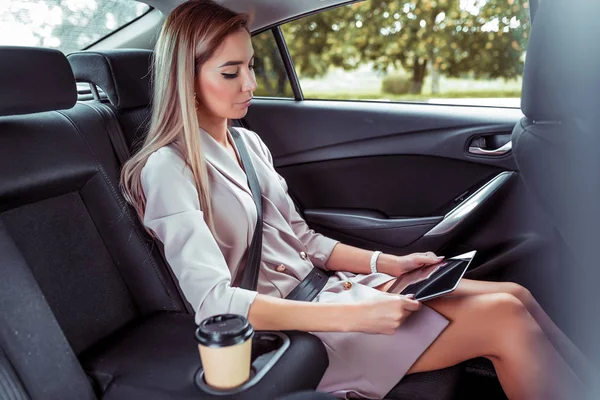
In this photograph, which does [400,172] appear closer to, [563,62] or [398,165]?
[398,165]

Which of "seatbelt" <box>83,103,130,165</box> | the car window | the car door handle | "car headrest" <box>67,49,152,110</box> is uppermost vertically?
the car window

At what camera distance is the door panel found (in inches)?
88.5

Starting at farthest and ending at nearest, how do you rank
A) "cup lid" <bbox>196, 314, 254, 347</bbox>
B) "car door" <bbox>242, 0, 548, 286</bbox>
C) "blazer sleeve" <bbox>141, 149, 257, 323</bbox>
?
"car door" <bbox>242, 0, 548, 286</bbox>
"blazer sleeve" <bbox>141, 149, 257, 323</bbox>
"cup lid" <bbox>196, 314, 254, 347</bbox>

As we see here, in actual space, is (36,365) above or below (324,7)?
below

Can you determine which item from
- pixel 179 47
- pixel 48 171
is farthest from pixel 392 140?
pixel 48 171

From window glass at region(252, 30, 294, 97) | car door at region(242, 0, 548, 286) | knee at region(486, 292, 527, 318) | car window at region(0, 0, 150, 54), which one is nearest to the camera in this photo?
knee at region(486, 292, 527, 318)

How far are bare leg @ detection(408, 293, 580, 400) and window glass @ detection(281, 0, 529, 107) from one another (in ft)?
4.87

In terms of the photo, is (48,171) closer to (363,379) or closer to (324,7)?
(363,379)

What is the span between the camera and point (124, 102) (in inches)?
68.6

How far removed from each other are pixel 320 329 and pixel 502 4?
7.70ft

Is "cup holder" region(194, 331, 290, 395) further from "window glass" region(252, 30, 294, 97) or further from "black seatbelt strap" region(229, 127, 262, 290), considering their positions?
"window glass" region(252, 30, 294, 97)

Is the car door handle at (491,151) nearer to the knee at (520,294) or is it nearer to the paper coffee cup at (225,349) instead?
the knee at (520,294)

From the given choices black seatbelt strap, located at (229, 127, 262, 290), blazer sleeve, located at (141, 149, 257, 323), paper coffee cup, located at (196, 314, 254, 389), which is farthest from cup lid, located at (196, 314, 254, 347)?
black seatbelt strap, located at (229, 127, 262, 290)

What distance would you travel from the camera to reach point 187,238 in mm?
1433
